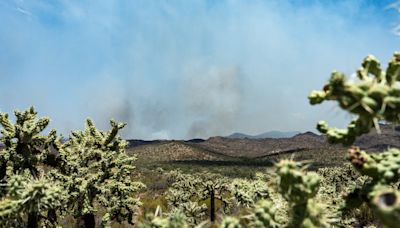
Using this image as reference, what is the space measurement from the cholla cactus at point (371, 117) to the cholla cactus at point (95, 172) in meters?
11.8

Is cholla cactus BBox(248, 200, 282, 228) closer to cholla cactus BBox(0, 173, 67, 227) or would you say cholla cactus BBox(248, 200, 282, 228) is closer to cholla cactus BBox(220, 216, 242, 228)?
cholla cactus BBox(220, 216, 242, 228)

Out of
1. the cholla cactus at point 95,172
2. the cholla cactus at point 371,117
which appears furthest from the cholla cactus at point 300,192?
the cholla cactus at point 95,172

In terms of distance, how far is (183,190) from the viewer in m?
38.2

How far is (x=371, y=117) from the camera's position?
12.7 ft

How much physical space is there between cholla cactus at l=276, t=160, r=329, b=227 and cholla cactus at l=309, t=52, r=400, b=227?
484 millimetres

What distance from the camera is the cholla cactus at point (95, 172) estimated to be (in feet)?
51.2

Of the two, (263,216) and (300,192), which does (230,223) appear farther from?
(300,192)

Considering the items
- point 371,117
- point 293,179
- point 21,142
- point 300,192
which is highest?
point 21,142

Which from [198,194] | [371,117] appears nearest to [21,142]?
[371,117]

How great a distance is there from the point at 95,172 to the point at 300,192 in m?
13.5

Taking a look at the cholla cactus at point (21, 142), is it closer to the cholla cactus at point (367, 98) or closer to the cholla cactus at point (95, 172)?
the cholla cactus at point (95, 172)

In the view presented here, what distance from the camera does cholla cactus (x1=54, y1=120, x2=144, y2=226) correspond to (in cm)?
1562

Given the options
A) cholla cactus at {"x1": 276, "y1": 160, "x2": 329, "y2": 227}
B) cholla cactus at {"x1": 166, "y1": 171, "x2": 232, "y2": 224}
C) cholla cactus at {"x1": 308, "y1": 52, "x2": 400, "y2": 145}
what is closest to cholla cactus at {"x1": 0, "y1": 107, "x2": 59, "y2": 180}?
cholla cactus at {"x1": 276, "y1": 160, "x2": 329, "y2": 227}

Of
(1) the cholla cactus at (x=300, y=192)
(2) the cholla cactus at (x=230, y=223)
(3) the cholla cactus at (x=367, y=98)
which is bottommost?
(2) the cholla cactus at (x=230, y=223)
